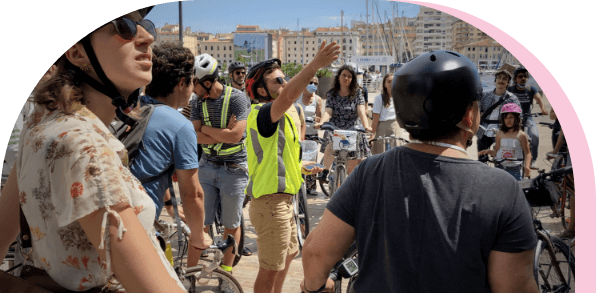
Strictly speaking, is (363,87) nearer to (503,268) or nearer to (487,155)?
(487,155)

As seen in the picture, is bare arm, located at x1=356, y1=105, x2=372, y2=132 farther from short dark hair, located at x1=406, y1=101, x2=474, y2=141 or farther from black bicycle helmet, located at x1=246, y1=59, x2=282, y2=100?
short dark hair, located at x1=406, y1=101, x2=474, y2=141

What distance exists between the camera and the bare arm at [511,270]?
142cm

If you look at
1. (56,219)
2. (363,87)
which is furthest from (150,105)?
(363,87)

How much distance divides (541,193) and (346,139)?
10.3ft

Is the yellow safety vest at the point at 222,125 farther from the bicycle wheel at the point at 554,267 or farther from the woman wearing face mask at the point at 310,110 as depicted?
the woman wearing face mask at the point at 310,110

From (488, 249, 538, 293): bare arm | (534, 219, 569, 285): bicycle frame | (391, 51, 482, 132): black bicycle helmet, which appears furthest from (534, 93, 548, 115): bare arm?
(488, 249, 538, 293): bare arm

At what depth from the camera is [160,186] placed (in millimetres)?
2314

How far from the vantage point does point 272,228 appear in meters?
3.21

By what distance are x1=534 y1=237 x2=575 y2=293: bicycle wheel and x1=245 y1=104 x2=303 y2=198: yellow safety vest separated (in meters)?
1.59

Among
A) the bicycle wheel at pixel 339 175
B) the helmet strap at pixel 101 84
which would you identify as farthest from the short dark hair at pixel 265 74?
the bicycle wheel at pixel 339 175

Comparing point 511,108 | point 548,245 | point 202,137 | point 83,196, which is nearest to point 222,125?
point 202,137

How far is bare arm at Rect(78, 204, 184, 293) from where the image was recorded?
1273 millimetres

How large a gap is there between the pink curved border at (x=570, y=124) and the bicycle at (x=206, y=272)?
6.32 ft

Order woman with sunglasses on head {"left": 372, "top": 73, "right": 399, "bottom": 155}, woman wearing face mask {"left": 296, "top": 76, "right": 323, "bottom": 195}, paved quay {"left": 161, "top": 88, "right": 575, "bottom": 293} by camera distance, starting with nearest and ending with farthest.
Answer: paved quay {"left": 161, "top": 88, "right": 575, "bottom": 293}, woman with sunglasses on head {"left": 372, "top": 73, "right": 399, "bottom": 155}, woman wearing face mask {"left": 296, "top": 76, "right": 323, "bottom": 195}
